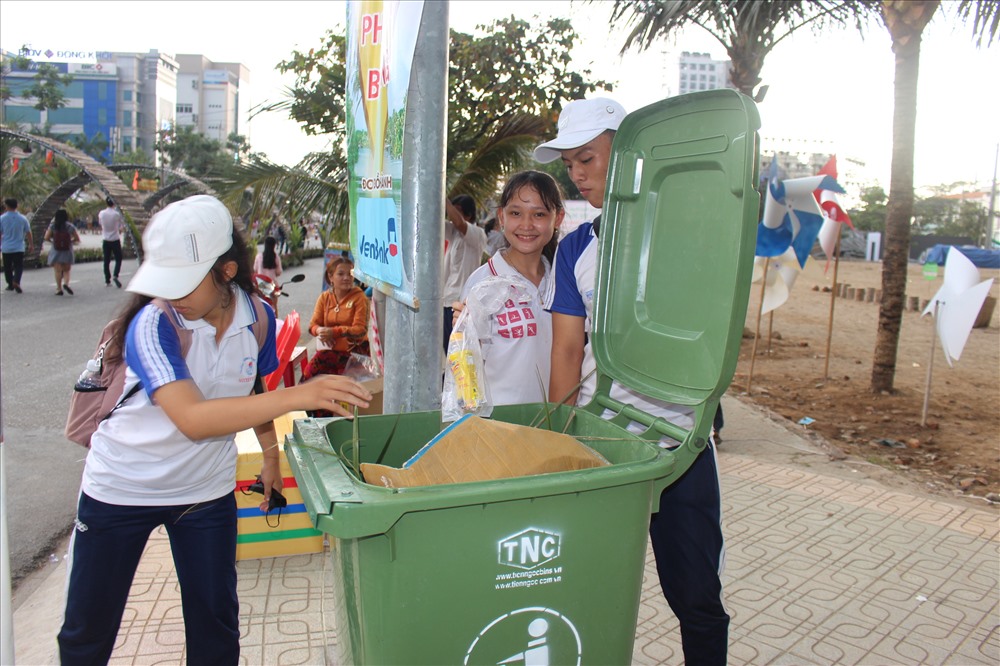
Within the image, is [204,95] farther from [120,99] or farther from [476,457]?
[476,457]

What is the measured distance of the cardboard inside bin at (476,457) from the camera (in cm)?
175

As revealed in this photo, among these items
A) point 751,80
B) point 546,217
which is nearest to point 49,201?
point 751,80

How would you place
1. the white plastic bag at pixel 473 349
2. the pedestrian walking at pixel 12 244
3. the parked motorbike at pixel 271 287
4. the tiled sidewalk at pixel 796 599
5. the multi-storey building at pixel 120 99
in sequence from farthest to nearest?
the multi-storey building at pixel 120 99, the pedestrian walking at pixel 12 244, the parked motorbike at pixel 271 287, the tiled sidewalk at pixel 796 599, the white plastic bag at pixel 473 349

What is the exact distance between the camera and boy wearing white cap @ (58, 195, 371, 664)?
73.7 inches

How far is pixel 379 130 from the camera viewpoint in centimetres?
291

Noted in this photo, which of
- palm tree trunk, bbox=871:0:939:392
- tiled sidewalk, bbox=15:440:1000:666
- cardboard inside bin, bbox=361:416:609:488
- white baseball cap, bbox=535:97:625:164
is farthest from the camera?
palm tree trunk, bbox=871:0:939:392

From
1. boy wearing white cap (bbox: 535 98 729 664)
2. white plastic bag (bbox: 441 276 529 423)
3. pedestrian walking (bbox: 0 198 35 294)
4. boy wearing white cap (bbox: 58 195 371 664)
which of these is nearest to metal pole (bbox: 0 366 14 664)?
→ boy wearing white cap (bbox: 58 195 371 664)

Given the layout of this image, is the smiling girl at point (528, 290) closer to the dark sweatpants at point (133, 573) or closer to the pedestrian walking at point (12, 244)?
the dark sweatpants at point (133, 573)

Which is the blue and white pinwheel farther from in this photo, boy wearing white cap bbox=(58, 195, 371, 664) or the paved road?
boy wearing white cap bbox=(58, 195, 371, 664)

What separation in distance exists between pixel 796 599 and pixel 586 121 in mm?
2508

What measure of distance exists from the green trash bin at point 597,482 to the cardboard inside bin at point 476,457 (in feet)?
0.49

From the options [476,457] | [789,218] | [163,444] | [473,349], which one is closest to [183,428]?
[163,444]

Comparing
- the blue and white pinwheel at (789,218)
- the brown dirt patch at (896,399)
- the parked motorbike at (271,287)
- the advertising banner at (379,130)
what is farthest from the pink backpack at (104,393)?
the blue and white pinwheel at (789,218)

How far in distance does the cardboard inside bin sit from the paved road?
1.10 metres
